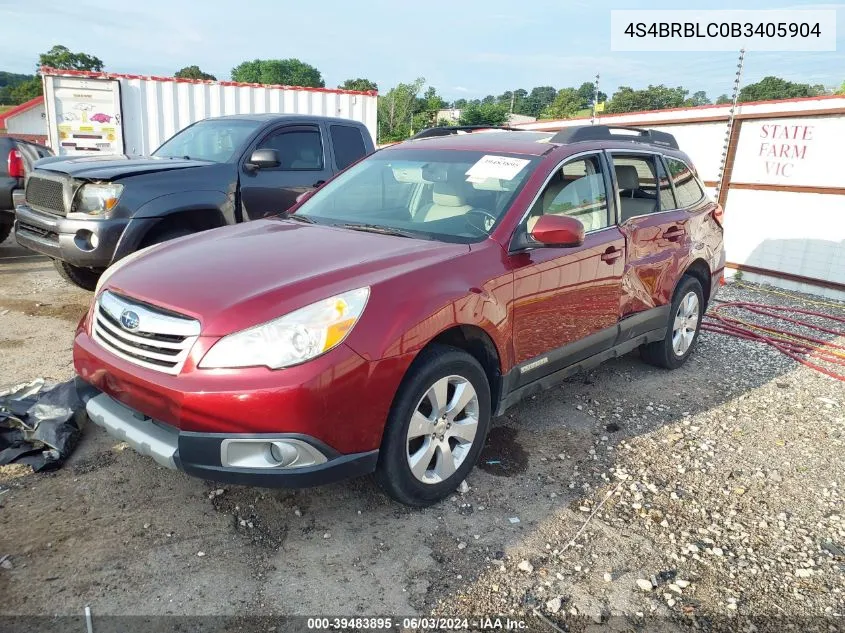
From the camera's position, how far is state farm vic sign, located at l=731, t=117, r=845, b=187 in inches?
333

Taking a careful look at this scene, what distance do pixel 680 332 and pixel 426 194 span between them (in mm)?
2716

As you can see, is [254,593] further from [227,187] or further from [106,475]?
[227,187]

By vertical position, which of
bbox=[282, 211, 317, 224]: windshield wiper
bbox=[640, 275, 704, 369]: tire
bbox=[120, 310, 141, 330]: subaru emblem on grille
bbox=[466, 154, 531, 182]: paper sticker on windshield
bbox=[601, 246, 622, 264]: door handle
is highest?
bbox=[466, 154, 531, 182]: paper sticker on windshield

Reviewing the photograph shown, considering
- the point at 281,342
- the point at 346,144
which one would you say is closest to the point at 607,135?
the point at 281,342

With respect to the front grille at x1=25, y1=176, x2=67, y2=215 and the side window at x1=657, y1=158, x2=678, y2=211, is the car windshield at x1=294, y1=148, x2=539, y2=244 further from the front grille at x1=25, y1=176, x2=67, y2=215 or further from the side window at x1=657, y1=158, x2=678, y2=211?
the front grille at x1=25, y1=176, x2=67, y2=215

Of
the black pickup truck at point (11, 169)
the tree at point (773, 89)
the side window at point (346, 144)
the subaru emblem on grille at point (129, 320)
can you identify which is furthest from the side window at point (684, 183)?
the tree at point (773, 89)

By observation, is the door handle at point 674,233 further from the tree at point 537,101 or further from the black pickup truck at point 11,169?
the tree at point 537,101

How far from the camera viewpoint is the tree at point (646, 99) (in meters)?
27.1

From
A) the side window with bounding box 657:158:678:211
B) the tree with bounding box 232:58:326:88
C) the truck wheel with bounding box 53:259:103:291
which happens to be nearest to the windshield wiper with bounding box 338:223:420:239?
the side window with bounding box 657:158:678:211

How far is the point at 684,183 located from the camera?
508 cm

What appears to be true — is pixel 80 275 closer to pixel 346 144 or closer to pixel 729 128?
pixel 346 144

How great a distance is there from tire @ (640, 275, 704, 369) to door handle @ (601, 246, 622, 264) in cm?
112

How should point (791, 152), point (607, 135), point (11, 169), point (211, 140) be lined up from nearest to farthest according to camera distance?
point (607, 135), point (211, 140), point (11, 169), point (791, 152)

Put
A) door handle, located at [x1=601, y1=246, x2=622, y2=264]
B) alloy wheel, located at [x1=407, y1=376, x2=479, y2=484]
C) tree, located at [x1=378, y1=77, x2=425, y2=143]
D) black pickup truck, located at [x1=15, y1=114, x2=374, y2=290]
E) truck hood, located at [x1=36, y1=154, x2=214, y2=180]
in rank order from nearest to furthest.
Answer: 1. alloy wheel, located at [x1=407, y1=376, x2=479, y2=484]
2. door handle, located at [x1=601, y1=246, x2=622, y2=264]
3. black pickup truck, located at [x1=15, y1=114, x2=374, y2=290]
4. truck hood, located at [x1=36, y1=154, x2=214, y2=180]
5. tree, located at [x1=378, y1=77, x2=425, y2=143]
